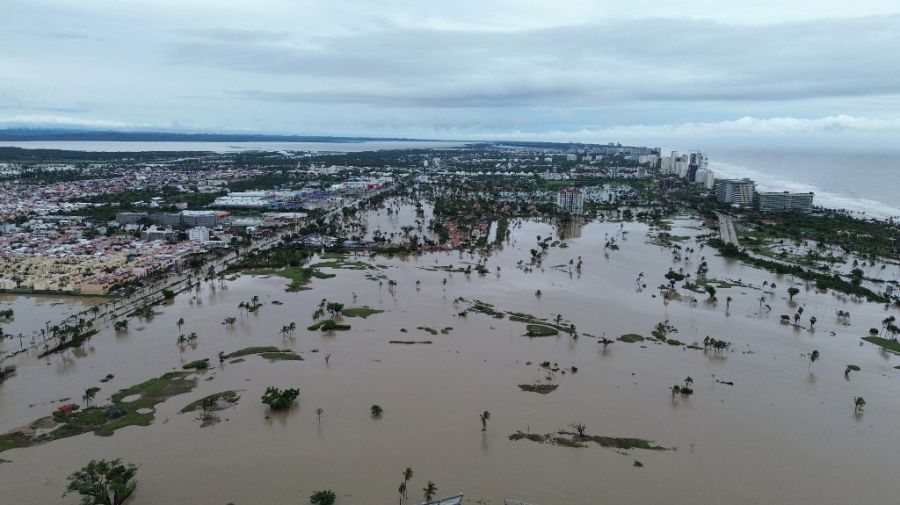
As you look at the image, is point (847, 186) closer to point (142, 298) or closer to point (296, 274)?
point (296, 274)

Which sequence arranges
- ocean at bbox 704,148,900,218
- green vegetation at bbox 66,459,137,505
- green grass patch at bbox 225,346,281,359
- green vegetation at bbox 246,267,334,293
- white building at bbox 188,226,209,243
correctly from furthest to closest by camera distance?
1. ocean at bbox 704,148,900,218
2. white building at bbox 188,226,209,243
3. green vegetation at bbox 246,267,334,293
4. green grass patch at bbox 225,346,281,359
5. green vegetation at bbox 66,459,137,505

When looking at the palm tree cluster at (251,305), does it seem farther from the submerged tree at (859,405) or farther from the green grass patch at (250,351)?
the submerged tree at (859,405)

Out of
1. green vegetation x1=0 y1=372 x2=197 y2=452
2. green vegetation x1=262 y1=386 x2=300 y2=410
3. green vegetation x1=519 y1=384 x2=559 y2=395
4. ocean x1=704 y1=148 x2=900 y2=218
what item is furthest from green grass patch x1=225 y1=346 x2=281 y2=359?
ocean x1=704 y1=148 x2=900 y2=218

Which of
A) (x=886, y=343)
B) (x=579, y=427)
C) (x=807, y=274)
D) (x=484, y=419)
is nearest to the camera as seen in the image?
(x=484, y=419)

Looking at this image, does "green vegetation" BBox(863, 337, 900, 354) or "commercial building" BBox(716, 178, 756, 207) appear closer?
"green vegetation" BBox(863, 337, 900, 354)

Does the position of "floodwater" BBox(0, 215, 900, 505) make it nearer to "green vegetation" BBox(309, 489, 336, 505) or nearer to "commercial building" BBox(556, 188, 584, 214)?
"green vegetation" BBox(309, 489, 336, 505)

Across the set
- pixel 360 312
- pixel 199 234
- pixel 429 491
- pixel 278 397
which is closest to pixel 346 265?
pixel 360 312

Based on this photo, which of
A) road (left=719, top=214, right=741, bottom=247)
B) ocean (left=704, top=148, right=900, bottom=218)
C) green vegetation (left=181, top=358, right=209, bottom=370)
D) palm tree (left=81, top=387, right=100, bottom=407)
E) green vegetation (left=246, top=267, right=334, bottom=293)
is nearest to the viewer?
palm tree (left=81, top=387, right=100, bottom=407)
